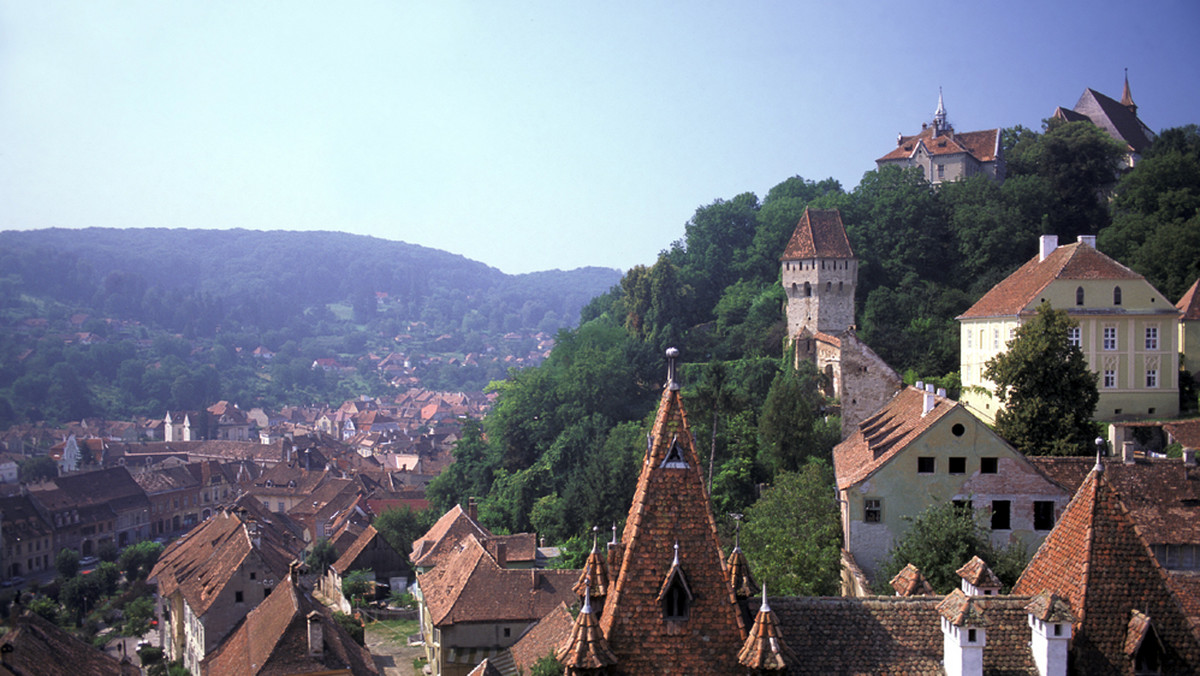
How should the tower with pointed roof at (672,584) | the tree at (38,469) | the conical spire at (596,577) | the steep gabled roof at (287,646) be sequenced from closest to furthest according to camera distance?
1. the tower with pointed roof at (672,584)
2. the conical spire at (596,577)
3. the steep gabled roof at (287,646)
4. the tree at (38,469)

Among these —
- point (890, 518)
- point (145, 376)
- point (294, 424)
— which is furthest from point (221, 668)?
point (294, 424)

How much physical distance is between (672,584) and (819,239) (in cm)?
5133

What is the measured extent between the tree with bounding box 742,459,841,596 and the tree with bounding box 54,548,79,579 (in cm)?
4420

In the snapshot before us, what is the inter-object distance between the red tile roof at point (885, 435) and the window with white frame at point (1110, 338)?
9.18 m

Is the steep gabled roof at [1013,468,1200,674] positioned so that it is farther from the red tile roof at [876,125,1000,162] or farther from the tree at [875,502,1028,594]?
the red tile roof at [876,125,1000,162]

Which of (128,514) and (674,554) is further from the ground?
(674,554)

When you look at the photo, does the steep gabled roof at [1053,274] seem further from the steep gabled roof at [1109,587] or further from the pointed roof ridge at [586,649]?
the pointed roof ridge at [586,649]

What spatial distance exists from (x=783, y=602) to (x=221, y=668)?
27696 millimetres

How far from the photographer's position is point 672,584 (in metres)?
13.4

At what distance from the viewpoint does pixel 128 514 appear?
8425cm

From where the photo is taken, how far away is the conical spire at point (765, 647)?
12758 mm

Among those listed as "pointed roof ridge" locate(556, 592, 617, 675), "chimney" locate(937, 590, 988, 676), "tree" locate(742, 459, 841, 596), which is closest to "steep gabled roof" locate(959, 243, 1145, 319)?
"tree" locate(742, 459, 841, 596)

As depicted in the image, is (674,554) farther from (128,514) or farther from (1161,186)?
(128,514)

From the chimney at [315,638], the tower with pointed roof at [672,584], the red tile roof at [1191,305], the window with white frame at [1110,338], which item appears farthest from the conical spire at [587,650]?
the red tile roof at [1191,305]
